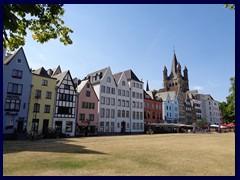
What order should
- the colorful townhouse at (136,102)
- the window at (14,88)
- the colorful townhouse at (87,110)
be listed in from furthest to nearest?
1. the colorful townhouse at (136,102)
2. the colorful townhouse at (87,110)
3. the window at (14,88)

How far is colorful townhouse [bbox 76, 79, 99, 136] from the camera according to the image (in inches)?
1587

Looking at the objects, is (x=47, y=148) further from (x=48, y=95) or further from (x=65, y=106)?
(x=65, y=106)

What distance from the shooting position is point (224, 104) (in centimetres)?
5366

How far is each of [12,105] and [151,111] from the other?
130 ft

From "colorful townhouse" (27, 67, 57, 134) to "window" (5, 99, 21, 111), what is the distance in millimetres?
2175

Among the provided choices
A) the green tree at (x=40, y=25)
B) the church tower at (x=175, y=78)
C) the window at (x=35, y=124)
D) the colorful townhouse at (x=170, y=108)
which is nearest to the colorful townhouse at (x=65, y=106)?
the window at (x=35, y=124)

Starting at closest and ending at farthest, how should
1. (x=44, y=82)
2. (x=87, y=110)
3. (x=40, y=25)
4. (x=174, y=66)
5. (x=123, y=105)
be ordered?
(x=40, y=25), (x=44, y=82), (x=87, y=110), (x=123, y=105), (x=174, y=66)

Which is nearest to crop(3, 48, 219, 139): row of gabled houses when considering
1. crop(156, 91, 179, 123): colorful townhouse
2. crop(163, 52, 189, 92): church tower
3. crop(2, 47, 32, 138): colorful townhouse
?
crop(2, 47, 32, 138): colorful townhouse

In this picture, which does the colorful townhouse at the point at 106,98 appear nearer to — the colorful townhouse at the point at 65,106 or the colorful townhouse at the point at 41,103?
the colorful townhouse at the point at 65,106

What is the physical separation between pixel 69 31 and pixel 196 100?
9600cm

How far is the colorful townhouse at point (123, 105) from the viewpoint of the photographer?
159 feet

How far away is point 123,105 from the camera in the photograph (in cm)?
5000

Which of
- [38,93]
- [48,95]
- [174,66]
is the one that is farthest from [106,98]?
[174,66]

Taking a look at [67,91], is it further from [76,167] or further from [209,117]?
[209,117]
